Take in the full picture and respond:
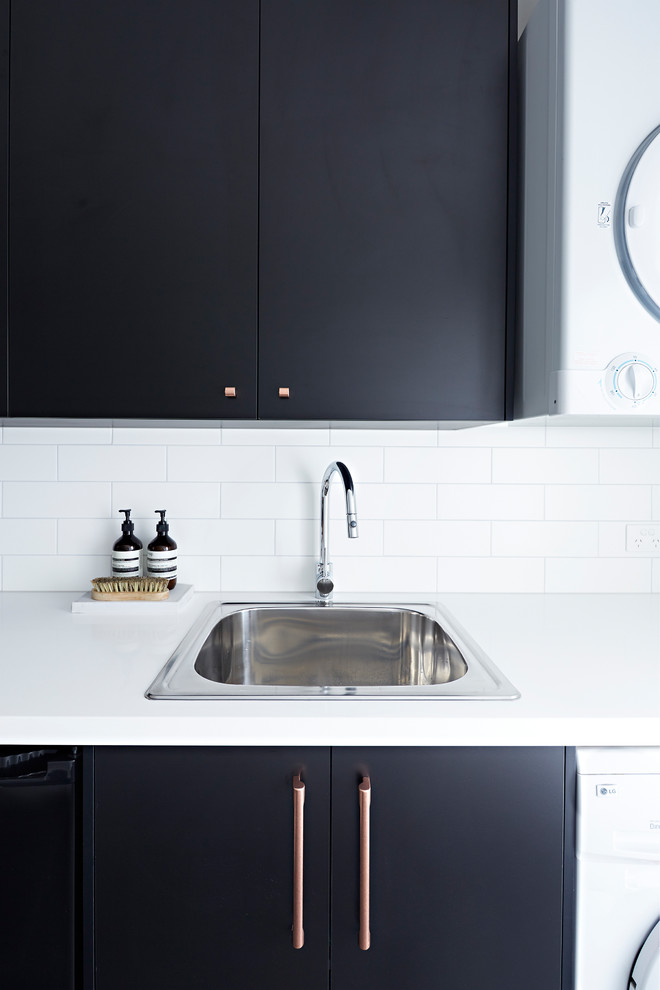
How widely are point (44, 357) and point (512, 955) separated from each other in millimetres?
1338

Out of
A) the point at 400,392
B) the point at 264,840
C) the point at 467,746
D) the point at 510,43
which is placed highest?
the point at 510,43

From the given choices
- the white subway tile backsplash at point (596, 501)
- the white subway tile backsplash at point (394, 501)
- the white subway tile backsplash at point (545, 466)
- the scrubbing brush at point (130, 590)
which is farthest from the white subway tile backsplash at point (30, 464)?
the white subway tile backsplash at point (596, 501)

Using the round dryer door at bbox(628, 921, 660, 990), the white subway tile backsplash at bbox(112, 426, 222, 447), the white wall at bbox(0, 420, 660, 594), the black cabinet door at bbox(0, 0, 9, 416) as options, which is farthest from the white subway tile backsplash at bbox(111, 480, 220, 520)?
the round dryer door at bbox(628, 921, 660, 990)

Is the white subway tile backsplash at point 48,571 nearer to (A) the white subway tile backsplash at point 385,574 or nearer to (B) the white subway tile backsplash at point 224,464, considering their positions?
(B) the white subway tile backsplash at point 224,464

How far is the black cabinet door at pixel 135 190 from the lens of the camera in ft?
Answer: 4.32

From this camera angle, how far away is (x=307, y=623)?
1575mm

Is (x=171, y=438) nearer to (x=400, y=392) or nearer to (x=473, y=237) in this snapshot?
(x=400, y=392)

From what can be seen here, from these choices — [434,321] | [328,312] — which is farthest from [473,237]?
[328,312]

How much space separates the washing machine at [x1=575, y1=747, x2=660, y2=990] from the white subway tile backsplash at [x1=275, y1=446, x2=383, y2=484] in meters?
0.92

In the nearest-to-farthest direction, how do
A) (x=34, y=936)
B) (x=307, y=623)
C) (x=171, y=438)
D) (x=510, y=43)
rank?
(x=34, y=936), (x=510, y=43), (x=307, y=623), (x=171, y=438)

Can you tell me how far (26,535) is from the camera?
1705 mm

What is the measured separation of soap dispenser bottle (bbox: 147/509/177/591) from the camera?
1.62 metres

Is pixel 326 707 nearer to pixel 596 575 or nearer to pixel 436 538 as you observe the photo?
pixel 436 538

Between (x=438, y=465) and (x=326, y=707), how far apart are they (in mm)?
881
